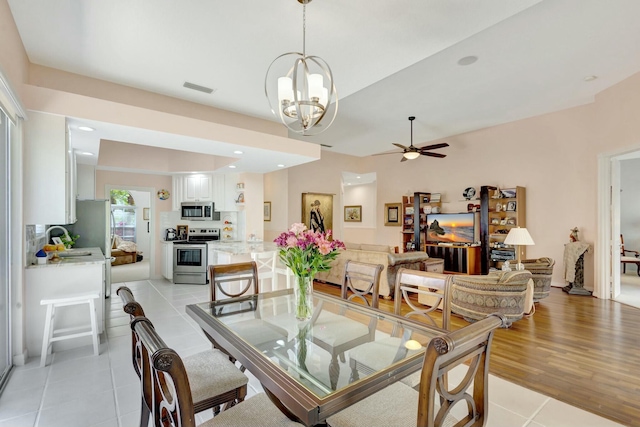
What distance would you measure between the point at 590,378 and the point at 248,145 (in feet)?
13.7

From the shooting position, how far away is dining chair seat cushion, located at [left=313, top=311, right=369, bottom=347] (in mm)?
1761

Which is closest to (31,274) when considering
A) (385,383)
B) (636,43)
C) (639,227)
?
(385,383)

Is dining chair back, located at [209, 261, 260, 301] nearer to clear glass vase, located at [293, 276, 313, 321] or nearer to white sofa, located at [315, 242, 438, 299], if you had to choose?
clear glass vase, located at [293, 276, 313, 321]

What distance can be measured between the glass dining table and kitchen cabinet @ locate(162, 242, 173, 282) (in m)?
4.53

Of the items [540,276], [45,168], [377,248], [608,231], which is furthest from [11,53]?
[608,231]

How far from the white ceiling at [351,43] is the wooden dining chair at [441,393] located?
222 cm

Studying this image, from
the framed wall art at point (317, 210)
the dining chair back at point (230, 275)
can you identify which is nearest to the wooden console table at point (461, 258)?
the framed wall art at point (317, 210)

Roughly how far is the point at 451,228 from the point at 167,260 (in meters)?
6.57

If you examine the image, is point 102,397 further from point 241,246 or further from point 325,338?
point 241,246

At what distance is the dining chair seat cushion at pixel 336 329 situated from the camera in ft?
5.78

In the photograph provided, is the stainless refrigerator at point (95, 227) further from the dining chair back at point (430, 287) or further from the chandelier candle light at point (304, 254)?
the dining chair back at point (430, 287)

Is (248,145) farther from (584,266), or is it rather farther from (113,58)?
(584,266)

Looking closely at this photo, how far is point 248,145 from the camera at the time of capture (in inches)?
155

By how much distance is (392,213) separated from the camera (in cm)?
904
